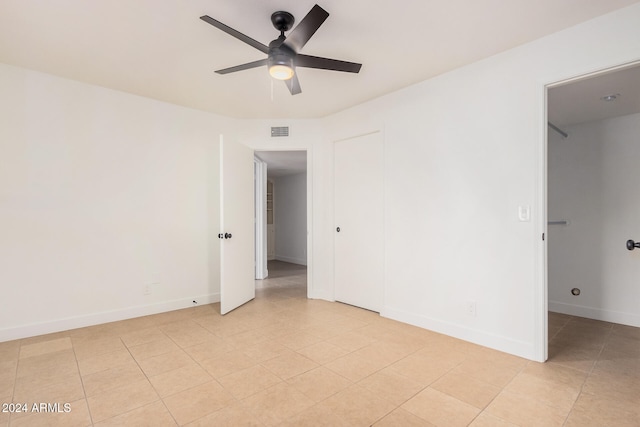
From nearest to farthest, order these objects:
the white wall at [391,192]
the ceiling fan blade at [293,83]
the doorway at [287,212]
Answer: the ceiling fan blade at [293,83] → the white wall at [391,192] → the doorway at [287,212]

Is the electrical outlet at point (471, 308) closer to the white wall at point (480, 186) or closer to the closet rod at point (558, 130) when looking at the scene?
the white wall at point (480, 186)

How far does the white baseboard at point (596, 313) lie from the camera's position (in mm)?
3311

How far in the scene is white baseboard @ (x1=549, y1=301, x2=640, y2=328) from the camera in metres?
3.31

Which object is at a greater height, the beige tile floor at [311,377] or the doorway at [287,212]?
the doorway at [287,212]

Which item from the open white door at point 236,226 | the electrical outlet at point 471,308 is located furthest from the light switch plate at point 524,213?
the open white door at point 236,226

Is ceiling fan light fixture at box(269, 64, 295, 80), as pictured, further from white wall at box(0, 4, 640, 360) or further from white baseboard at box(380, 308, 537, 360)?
white baseboard at box(380, 308, 537, 360)

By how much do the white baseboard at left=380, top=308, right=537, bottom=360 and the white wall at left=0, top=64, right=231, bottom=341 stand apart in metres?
2.46

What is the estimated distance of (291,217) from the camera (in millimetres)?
7996

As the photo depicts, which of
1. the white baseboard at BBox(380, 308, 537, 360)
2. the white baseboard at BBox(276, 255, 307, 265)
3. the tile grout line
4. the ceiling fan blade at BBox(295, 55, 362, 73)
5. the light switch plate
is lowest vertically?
the white baseboard at BBox(276, 255, 307, 265)

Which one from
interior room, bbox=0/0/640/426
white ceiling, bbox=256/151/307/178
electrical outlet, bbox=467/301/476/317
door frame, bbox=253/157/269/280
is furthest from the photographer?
door frame, bbox=253/157/269/280

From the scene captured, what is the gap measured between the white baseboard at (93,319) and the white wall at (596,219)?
4527 millimetres

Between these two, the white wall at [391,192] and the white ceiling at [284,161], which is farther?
the white ceiling at [284,161]

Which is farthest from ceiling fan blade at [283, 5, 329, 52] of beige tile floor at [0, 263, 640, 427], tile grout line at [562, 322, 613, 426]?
tile grout line at [562, 322, 613, 426]

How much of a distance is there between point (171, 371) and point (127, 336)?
1.00m
